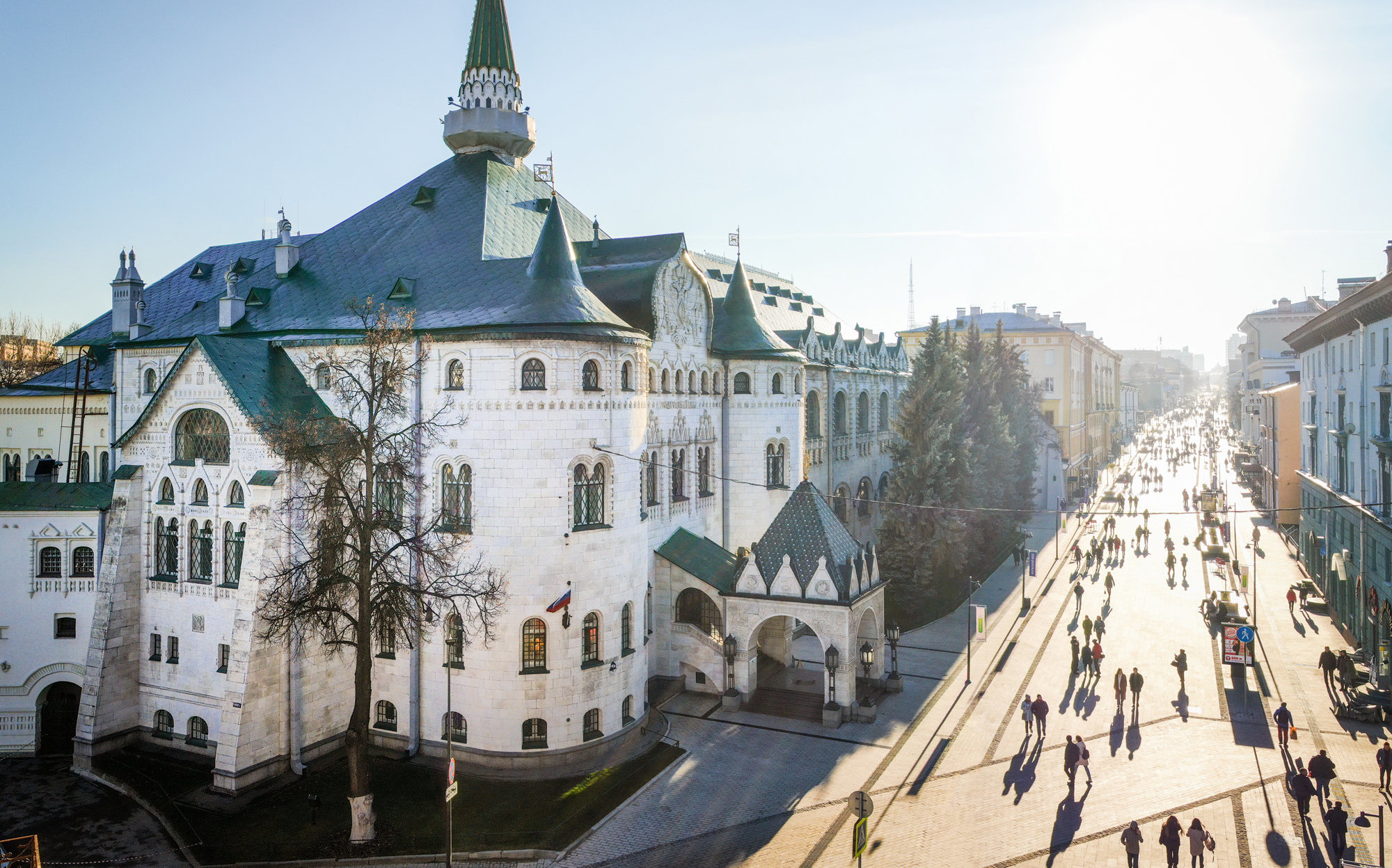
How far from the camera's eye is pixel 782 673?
35031 millimetres

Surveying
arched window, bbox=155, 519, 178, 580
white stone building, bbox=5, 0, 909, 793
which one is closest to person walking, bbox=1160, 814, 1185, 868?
white stone building, bbox=5, 0, 909, 793

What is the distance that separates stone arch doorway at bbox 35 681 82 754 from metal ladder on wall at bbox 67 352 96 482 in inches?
334

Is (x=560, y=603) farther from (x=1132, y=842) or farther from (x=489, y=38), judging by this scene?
(x=489, y=38)

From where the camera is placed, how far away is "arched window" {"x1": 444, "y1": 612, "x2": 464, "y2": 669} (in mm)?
27203

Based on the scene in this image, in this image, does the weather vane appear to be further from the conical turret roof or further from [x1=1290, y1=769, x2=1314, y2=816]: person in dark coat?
[x1=1290, y1=769, x2=1314, y2=816]: person in dark coat

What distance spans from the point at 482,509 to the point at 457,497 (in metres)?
1.23

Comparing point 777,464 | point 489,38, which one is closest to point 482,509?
point 777,464

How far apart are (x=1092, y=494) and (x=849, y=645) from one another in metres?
66.8

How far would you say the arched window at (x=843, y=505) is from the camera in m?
53.5

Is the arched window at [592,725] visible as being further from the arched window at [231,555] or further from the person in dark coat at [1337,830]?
the person in dark coat at [1337,830]

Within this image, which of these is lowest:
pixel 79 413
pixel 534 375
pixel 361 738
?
pixel 361 738

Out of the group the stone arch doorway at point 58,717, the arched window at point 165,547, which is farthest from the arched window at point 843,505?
the stone arch doorway at point 58,717

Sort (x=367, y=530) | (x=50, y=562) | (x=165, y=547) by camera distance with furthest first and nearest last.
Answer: (x=50, y=562) → (x=165, y=547) → (x=367, y=530)

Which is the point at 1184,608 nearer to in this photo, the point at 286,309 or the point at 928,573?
the point at 928,573
